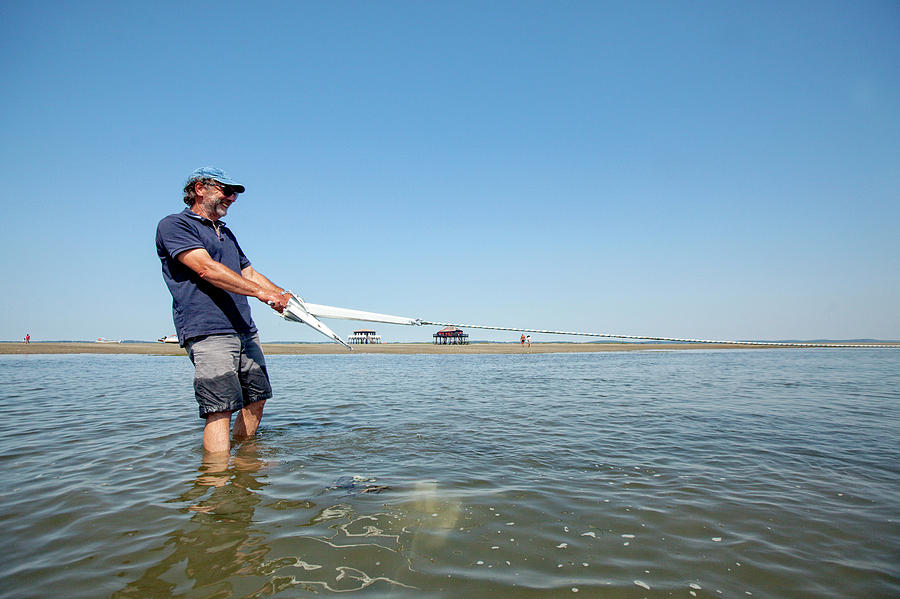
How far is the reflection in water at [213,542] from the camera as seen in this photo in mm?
2379

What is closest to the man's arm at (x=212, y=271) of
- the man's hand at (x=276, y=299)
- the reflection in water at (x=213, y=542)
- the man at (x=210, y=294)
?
the man at (x=210, y=294)

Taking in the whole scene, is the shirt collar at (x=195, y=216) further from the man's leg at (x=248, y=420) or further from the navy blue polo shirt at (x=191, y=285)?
the man's leg at (x=248, y=420)

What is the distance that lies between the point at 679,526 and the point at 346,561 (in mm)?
2376

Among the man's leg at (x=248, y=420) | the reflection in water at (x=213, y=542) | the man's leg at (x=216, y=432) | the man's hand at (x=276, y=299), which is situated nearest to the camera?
the reflection in water at (x=213, y=542)

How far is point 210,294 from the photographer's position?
439cm

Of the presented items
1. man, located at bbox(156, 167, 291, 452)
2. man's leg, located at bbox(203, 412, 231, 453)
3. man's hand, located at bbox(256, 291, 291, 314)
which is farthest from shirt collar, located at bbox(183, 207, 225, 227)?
man's leg, located at bbox(203, 412, 231, 453)

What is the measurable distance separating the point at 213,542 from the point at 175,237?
2.73m

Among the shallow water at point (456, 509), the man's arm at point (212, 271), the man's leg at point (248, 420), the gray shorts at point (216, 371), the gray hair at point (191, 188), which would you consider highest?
the gray hair at point (191, 188)

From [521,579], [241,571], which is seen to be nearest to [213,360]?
[241,571]

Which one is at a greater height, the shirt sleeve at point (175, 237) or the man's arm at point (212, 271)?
the shirt sleeve at point (175, 237)

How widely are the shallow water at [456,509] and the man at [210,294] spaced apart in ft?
2.51

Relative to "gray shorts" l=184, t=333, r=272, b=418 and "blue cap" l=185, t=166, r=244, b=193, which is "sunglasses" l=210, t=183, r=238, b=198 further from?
"gray shorts" l=184, t=333, r=272, b=418

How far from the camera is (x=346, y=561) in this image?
8.73 ft

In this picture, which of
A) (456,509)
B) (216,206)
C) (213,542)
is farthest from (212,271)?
(456,509)
